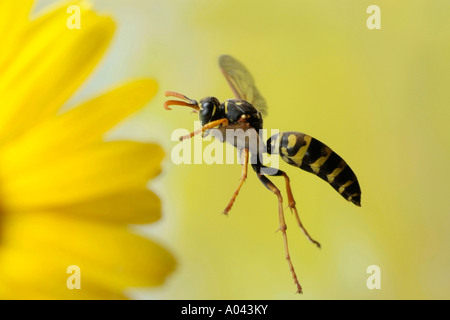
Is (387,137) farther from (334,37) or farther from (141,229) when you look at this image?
(141,229)

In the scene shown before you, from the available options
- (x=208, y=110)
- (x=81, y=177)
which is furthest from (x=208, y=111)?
(x=81, y=177)

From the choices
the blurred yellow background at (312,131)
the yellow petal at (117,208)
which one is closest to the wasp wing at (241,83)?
the blurred yellow background at (312,131)

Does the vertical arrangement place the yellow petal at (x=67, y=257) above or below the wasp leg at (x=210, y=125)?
below

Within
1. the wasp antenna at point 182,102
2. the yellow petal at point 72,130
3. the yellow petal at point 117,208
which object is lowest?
the yellow petal at point 117,208

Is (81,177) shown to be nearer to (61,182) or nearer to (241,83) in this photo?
(61,182)

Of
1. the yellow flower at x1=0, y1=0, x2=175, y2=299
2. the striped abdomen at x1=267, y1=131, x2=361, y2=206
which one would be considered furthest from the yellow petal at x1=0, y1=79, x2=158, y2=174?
the striped abdomen at x1=267, y1=131, x2=361, y2=206

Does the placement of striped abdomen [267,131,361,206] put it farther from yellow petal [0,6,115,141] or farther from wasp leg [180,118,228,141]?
yellow petal [0,6,115,141]

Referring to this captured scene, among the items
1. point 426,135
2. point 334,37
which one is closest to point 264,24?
point 334,37

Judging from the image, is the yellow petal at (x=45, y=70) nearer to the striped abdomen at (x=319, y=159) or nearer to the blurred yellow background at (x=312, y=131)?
the blurred yellow background at (x=312, y=131)
